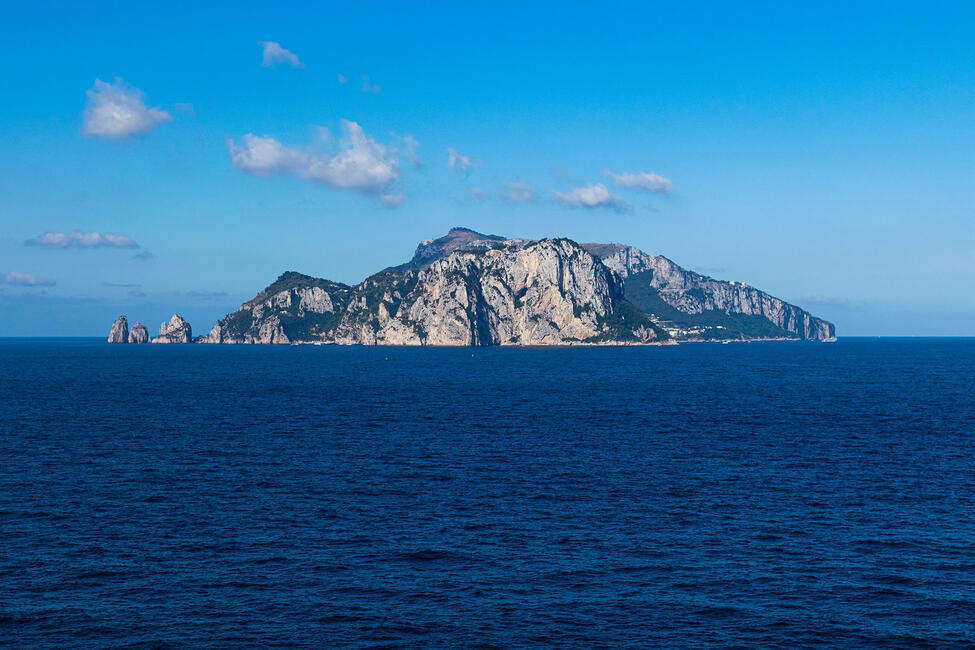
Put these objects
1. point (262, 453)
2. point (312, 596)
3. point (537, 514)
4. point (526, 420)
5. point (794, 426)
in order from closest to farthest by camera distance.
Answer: point (312, 596)
point (537, 514)
point (262, 453)
point (794, 426)
point (526, 420)

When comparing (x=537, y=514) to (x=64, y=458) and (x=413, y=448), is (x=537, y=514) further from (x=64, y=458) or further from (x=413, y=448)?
(x=64, y=458)

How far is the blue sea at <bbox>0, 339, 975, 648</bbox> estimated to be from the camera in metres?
40.2

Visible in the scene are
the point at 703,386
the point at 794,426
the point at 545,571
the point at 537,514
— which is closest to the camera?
the point at 545,571

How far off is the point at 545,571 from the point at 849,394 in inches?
→ 5346

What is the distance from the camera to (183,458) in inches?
3312

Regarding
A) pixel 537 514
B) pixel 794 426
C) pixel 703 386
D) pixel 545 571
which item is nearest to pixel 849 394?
pixel 703 386

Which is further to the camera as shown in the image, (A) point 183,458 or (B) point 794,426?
(B) point 794,426

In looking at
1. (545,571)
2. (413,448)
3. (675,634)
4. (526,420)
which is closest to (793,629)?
(675,634)

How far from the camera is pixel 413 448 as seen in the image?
9288 cm

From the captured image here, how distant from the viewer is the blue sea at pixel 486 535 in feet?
132

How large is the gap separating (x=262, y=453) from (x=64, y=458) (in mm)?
20190

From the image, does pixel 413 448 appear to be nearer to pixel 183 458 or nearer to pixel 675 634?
pixel 183 458

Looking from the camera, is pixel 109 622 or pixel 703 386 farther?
pixel 703 386

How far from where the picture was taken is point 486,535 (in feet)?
181
